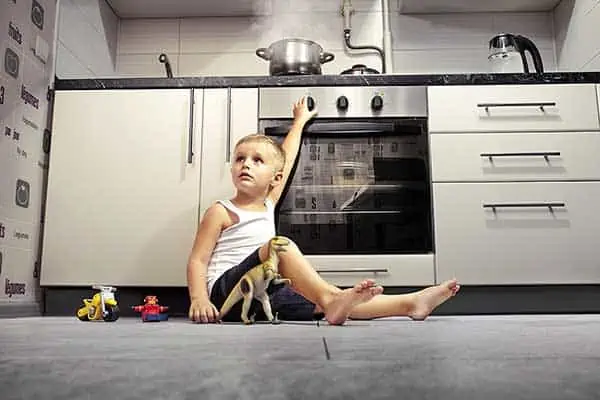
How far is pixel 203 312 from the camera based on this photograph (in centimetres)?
160

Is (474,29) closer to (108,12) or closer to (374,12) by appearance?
(374,12)

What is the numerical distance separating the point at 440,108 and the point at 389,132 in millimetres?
206

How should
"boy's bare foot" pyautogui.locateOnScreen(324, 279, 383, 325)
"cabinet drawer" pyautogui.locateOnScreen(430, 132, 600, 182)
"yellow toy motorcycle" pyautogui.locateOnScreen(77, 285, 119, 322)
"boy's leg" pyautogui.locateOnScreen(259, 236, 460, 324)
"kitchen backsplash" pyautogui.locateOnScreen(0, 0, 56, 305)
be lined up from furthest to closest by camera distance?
"cabinet drawer" pyautogui.locateOnScreen(430, 132, 600, 182), "kitchen backsplash" pyautogui.locateOnScreen(0, 0, 56, 305), "yellow toy motorcycle" pyautogui.locateOnScreen(77, 285, 119, 322), "boy's leg" pyautogui.locateOnScreen(259, 236, 460, 324), "boy's bare foot" pyautogui.locateOnScreen(324, 279, 383, 325)

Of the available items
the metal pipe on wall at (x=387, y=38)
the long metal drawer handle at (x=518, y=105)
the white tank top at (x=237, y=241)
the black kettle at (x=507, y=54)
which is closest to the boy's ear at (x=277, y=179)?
the white tank top at (x=237, y=241)

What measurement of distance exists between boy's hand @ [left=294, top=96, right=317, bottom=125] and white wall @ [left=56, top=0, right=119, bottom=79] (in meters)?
0.91

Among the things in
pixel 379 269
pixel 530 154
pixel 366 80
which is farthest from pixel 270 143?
pixel 530 154

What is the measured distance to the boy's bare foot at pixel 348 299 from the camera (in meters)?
1.31

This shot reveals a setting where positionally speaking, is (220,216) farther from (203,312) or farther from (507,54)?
(507,54)

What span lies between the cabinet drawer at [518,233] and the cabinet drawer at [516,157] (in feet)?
0.11

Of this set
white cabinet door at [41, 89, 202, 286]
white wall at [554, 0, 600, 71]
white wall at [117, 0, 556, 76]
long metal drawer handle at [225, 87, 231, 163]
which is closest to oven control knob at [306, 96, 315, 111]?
long metal drawer handle at [225, 87, 231, 163]

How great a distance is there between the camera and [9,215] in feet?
6.05

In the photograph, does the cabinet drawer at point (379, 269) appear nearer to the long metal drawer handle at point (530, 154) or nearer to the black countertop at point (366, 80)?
the long metal drawer handle at point (530, 154)

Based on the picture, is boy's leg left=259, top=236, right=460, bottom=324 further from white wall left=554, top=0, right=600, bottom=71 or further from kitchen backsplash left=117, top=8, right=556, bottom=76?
kitchen backsplash left=117, top=8, right=556, bottom=76

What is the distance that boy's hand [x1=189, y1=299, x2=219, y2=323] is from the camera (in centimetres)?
159
